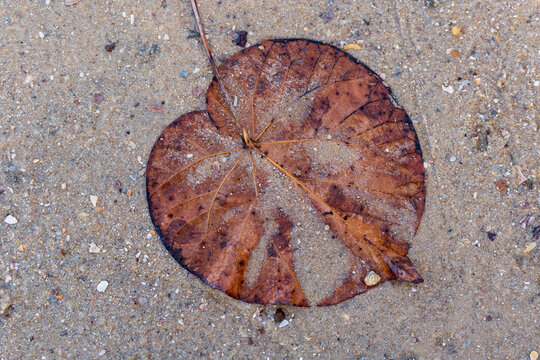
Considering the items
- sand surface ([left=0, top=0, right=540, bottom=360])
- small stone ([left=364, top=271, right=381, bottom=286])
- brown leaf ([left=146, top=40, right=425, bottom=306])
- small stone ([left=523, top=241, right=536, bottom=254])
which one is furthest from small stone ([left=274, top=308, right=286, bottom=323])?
small stone ([left=523, top=241, right=536, bottom=254])

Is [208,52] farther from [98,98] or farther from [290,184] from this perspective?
[290,184]

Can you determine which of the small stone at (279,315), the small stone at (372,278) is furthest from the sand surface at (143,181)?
the small stone at (372,278)

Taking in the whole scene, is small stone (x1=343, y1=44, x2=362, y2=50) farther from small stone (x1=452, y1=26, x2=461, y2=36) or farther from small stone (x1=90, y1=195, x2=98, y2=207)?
small stone (x1=90, y1=195, x2=98, y2=207)

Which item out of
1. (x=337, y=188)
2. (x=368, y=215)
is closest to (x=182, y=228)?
(x=337, y=188)

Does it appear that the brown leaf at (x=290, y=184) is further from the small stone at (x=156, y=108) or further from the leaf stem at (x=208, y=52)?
the small stone at (x=156, y=108)

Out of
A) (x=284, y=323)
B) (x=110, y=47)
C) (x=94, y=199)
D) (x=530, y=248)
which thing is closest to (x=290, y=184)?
(x=284, y=323)

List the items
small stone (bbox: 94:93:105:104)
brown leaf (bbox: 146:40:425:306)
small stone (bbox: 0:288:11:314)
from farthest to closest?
small stone (bbox: 94:93:105:104) → small stone (bbox: 0:288:11:314) → brown leaf (bbox: 146:40:425:306)
